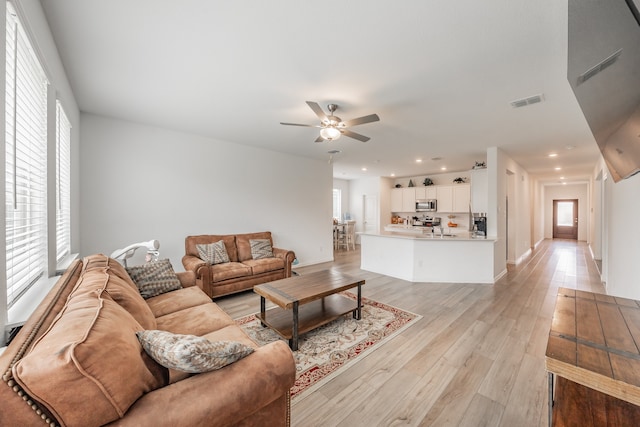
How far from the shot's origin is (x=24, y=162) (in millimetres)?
1567

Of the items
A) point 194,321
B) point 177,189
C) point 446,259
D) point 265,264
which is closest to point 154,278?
point 194,321

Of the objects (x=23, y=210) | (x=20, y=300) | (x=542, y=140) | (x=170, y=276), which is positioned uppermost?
(x=542, y=140)

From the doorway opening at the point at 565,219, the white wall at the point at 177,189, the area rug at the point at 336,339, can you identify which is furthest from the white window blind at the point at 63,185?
the doorway opening at the point at 565,219

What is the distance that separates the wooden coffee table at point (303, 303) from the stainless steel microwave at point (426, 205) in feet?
18.4

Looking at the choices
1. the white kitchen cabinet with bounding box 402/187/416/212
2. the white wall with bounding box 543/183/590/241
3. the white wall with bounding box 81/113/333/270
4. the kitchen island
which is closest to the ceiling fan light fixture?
the white wall with bounding box 81/113/333/270

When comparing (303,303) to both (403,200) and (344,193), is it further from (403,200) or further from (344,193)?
(344,193)

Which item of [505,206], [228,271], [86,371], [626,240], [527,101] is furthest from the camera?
[505,206]

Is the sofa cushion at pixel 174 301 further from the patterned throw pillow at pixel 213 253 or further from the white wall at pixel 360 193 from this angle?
the white wall at pixel 360 193

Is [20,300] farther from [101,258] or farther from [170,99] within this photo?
[170,99]

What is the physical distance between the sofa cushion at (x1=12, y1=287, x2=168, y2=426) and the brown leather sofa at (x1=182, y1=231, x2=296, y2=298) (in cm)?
247

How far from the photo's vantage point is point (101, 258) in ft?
7.20

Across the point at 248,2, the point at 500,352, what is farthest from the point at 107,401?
the point at 500,352

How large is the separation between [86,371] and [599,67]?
236 cm

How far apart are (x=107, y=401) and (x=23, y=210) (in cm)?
153
